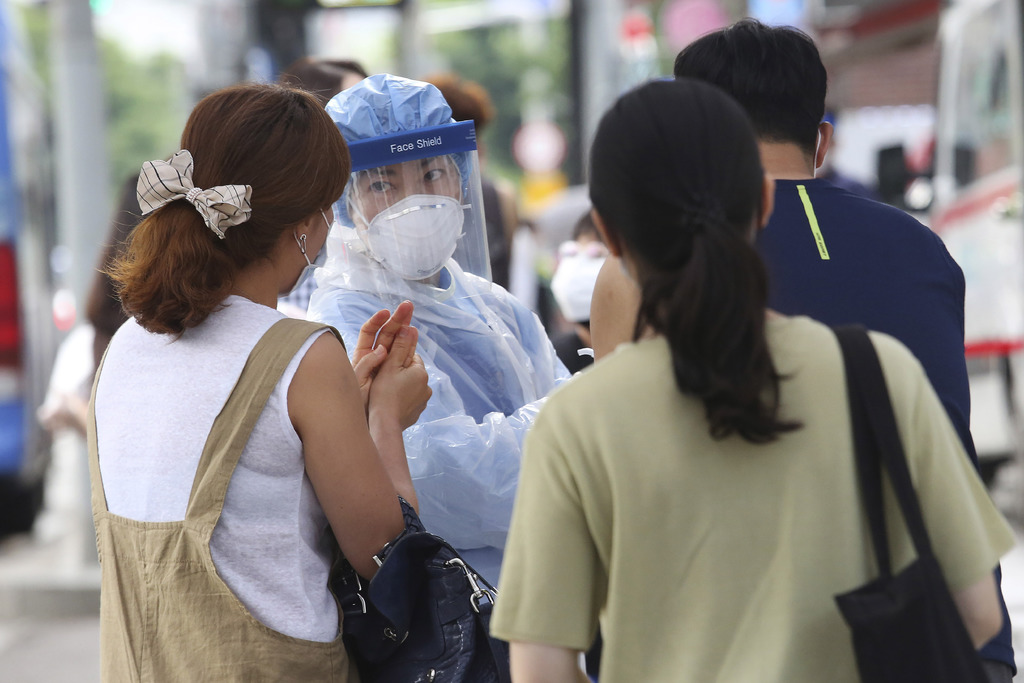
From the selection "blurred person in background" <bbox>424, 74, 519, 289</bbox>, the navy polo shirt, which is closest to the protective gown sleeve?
the navy polo shirt

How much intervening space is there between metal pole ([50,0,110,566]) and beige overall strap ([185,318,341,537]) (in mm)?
4831

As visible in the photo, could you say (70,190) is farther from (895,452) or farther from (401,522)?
(895,452)

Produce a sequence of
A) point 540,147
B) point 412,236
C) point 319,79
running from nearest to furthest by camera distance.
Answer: point 412,236 → point 319,79 → point 540,147

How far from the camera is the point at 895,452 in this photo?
140cm

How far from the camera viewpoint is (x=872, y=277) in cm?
186

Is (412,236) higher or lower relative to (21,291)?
higher

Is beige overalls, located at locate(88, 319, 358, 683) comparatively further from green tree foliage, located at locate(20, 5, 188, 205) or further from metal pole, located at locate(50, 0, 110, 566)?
green tree foliage, located at locate(20, 5, 188, 205)

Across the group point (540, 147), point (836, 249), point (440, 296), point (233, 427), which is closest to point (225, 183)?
point (233, 427)

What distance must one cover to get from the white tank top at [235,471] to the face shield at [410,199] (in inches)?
20.8

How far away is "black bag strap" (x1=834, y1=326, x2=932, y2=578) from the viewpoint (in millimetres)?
1391

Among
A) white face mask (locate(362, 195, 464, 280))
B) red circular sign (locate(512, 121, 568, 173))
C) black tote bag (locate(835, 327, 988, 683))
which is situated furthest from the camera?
red circular sign (locate(512, 121, 568, 173))

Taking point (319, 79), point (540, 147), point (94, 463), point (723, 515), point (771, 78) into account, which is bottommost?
point (540, 147)

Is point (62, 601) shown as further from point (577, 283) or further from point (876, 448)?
point (876, 448)

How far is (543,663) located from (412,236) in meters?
1.12
